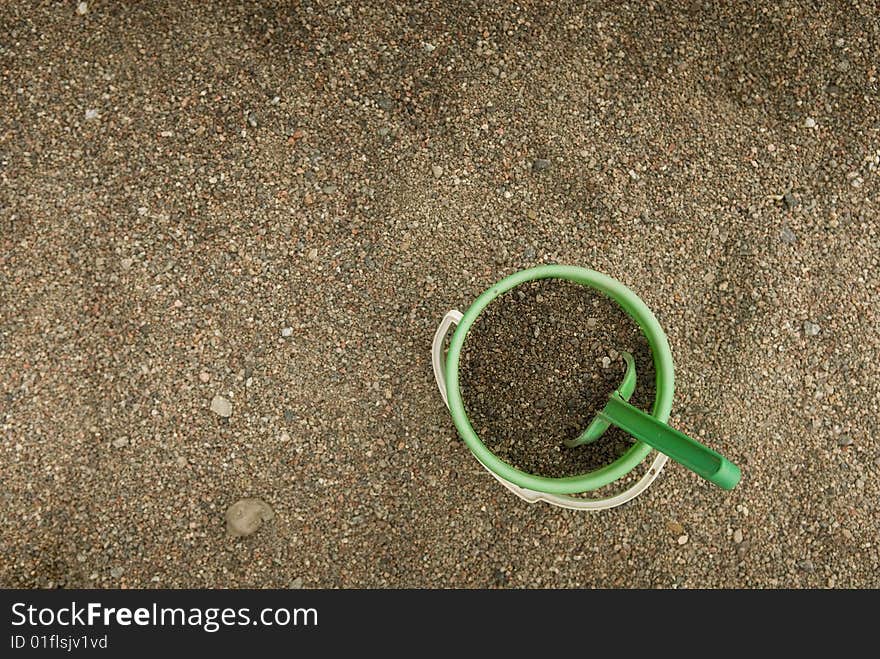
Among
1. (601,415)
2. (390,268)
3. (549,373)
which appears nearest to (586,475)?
(601,415)

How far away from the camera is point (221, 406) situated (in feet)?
3.90

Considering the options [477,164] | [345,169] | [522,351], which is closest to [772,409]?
[522,351]

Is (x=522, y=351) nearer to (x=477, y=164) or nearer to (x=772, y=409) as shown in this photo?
(x=477, y=164)

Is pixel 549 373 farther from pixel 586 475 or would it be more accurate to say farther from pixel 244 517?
pixel 244 517

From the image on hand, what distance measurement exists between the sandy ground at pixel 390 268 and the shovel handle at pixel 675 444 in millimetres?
249

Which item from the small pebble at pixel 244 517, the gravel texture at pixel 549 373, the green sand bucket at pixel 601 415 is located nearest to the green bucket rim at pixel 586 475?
the green sand bucket at pixel 601 415

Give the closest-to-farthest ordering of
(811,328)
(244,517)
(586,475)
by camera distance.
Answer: (586,475) < (244,517) < (811,328)

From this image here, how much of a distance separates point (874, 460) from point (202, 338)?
1130 mm

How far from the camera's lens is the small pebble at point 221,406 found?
3.90ft

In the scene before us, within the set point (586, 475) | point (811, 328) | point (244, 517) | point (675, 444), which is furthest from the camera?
point (811, 328)

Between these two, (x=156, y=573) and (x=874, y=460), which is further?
(x=874, y=460)

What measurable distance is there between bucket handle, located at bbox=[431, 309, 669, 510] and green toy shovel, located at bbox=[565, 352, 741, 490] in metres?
0.09

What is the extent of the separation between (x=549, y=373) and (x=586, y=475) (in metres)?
0.21

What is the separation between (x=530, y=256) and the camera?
1.26 m
